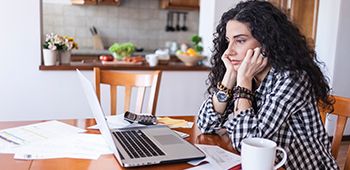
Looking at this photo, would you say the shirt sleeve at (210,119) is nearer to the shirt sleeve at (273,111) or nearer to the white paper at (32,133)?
the shirt sleeve at (273,111)

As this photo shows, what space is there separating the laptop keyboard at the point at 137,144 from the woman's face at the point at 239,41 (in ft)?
1.42

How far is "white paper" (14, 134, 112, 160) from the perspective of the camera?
1.11 metres

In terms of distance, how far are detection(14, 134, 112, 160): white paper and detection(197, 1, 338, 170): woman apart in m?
0.44

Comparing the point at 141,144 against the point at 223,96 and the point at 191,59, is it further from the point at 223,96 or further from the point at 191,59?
the point at 191,59

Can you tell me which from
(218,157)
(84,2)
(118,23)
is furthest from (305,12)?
(218,157)

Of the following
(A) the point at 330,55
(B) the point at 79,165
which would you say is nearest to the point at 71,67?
(B) the point at 79,165

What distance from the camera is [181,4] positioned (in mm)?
5164

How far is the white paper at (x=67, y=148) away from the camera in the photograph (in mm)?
1108

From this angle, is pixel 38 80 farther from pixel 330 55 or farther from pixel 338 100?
pixel 330 55

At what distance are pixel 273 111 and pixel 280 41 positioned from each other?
0.89 ft

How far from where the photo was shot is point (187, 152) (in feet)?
3.72

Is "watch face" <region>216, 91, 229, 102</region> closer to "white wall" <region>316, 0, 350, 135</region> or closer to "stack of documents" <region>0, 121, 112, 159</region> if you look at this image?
"stack of documents" <region>0, 121, 112, 159</region>

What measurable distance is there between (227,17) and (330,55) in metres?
2.47

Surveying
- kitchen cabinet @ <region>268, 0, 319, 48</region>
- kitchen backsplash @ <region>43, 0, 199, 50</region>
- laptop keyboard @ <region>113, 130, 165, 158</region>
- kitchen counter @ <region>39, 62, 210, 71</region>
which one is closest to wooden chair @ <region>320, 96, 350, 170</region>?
laptop keyboard @ <region>113, 130, 165, 158</region>
